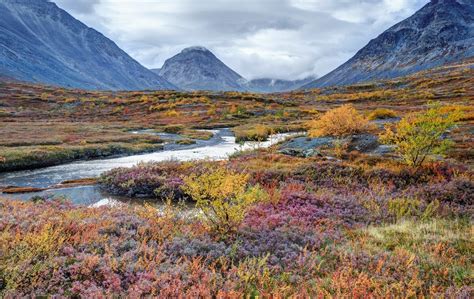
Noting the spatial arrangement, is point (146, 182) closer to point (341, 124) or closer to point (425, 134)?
point (425, 134)

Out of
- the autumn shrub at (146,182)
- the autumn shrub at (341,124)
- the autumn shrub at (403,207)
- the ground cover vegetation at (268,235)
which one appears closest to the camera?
the ground cover vegetation at (268,235)

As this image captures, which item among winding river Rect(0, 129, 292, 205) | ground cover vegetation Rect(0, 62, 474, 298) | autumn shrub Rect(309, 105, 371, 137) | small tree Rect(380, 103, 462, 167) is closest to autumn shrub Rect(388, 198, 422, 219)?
ground cover vegetation Rect(0, 62, 474, 298)

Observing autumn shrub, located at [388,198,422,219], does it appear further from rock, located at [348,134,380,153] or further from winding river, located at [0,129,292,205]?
rock, located at [348,134,380,153]

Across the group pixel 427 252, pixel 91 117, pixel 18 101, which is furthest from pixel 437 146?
pixel 18 101

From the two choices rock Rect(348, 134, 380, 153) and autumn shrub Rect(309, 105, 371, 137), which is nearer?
rock Rect(348, 134, 380, 153)

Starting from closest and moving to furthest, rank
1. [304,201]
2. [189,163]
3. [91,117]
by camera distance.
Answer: [304,201] → [189,163] → [91,117]

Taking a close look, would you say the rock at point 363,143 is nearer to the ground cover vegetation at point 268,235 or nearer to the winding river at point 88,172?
the ground cover vegetation at point 268,235

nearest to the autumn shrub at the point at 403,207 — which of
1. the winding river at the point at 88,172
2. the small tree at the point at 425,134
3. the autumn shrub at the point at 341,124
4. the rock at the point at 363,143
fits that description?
the small tree at the point at 425,134

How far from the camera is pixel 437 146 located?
20422mm

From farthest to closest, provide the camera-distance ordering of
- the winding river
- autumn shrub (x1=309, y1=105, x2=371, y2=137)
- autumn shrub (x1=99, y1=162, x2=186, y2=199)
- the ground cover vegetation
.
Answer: autumn shrub (x1=309, y1=105, x2=371, y2=137) → the winding river → autumn shrub (x1=99, y1=162, x2=186, y2=199) → the ground cover vegetation

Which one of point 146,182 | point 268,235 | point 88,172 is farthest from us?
point 88,172

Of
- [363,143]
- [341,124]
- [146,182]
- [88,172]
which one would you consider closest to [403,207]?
[146,182]

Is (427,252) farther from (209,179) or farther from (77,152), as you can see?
(77,152)

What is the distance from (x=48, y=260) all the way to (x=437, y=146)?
19628mm
